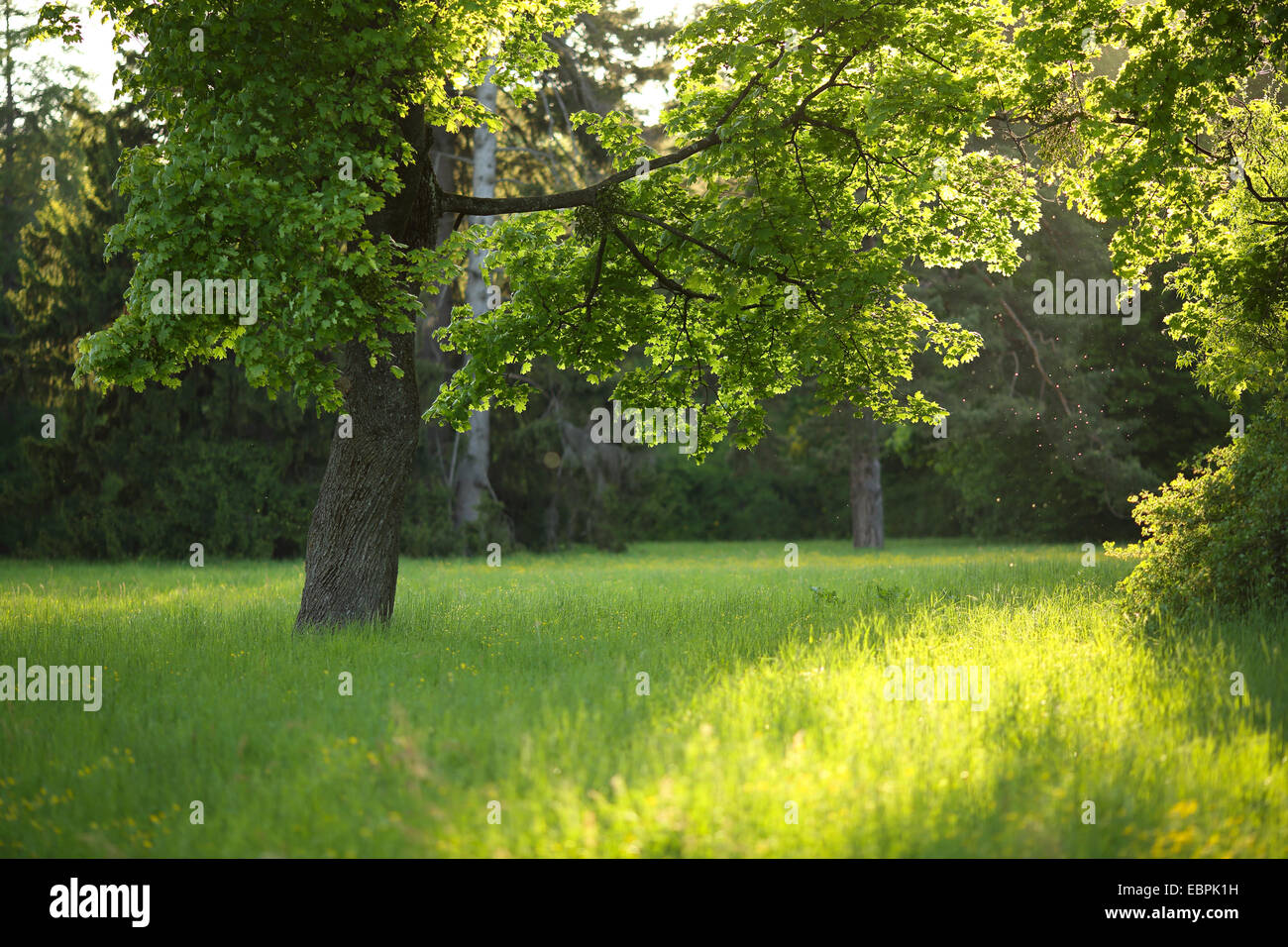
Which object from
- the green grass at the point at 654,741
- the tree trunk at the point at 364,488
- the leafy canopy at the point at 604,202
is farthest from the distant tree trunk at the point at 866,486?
the tree trunk at the point at 364,488

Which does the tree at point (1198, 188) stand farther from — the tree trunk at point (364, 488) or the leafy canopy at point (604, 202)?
the tree trunk at point (364, 488)

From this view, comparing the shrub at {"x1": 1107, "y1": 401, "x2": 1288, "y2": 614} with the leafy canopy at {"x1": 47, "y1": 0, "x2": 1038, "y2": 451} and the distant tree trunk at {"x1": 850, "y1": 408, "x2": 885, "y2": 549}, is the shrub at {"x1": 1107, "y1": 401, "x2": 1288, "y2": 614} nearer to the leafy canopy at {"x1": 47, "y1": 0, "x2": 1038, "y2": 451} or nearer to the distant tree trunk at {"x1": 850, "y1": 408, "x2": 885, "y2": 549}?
the leafy canopy at {"x1": 47, "y1": 0, "x2": 1038, "y2": 451}

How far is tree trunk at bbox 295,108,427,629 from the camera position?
10.8 metres

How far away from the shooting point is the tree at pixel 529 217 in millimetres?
8594

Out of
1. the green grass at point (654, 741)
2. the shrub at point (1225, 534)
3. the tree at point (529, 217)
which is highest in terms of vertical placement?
the tree at point (529, 217)

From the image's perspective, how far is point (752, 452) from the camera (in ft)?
153

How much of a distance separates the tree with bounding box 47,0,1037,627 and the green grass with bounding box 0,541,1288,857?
2548 mm

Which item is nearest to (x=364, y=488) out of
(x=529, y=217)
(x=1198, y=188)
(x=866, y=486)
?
(x=529, y=217)

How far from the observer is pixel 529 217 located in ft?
39.6

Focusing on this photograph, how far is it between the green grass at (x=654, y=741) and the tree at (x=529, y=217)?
2.55 m

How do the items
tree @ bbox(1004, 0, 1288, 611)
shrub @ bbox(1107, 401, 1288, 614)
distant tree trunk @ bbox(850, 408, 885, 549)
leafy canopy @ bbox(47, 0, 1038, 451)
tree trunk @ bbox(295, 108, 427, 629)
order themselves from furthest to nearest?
distant tree trunk @ bbox(850, 408, 885, 549), tree trunk @ bbox(295, 108, 427, 629), shrub @ bbox(1107, 401, 1288, 614), tree @ bbox(1004, 0, 1288, 611), leafy canopy @ bbox(47, 0, 1038, 451)

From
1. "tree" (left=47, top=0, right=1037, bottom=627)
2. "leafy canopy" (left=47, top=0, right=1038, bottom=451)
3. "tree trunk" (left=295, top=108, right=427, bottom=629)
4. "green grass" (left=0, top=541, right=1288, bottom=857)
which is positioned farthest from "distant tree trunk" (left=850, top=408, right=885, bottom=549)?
"tree trunk" (left=295, top=108, right=427, bottom=629)

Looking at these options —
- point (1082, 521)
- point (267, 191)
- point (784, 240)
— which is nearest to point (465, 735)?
point (267, 191)

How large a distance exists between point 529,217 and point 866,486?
2351 centimetres
